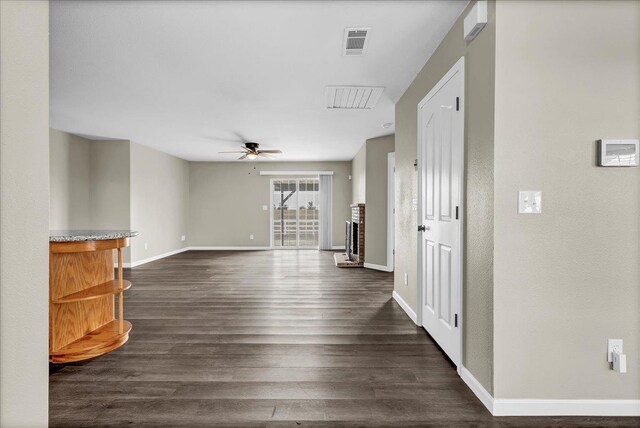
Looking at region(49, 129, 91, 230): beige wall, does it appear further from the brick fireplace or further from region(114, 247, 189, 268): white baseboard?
the brick fireplace

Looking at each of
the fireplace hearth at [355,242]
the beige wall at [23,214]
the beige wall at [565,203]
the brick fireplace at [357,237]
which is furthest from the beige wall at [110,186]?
the beige wall at [565,203]

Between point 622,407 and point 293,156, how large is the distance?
23.3 feet

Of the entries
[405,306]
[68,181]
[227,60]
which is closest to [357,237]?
[405,306]

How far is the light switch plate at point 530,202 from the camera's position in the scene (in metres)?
1.78

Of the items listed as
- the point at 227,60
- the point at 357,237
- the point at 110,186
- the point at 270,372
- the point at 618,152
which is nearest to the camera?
the point at 618,152

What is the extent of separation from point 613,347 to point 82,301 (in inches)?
145

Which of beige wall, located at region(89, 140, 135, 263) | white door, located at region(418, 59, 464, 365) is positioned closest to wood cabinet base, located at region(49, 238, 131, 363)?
white door, located at region(418, 59, 464, 365)

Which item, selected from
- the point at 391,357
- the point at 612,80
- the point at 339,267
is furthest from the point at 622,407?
the point at 339,267

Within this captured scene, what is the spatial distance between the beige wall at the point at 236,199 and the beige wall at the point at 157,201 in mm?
314

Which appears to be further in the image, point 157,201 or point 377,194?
point 157,201

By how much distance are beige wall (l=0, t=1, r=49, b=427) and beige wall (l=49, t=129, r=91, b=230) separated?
5055 millimetres

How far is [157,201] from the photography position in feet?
23.6

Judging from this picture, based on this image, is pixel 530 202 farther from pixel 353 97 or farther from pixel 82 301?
pixel 82 301

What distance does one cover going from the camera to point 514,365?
1.79 metres
